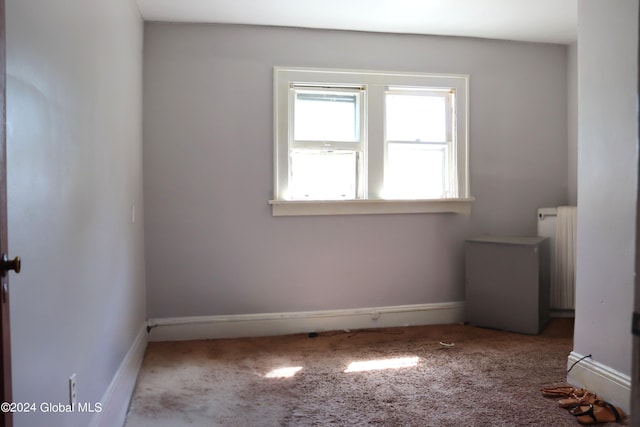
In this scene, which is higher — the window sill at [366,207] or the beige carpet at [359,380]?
the window sill at [366,207]

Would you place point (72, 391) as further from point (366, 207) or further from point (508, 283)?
point (508, 283)

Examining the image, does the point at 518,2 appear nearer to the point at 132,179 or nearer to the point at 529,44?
the point at 529,44

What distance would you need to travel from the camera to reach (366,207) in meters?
3.51

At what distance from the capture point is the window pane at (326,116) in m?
3.47

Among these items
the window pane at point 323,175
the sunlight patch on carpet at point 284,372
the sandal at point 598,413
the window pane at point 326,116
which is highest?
the window pane at point 326,116

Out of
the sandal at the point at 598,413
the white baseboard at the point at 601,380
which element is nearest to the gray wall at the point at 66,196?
the sandal at the point at 598,413

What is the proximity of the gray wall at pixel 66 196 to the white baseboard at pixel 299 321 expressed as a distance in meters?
0.74

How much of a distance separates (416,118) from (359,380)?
2188 mm

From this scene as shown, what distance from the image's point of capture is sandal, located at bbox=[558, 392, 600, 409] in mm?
2170

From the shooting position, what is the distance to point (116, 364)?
2.21 metres

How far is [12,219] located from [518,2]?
126 inches

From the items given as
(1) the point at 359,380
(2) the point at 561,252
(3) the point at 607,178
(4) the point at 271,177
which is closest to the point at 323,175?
(4) the point at 271,177

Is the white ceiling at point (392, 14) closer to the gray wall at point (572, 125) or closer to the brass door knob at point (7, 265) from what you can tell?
→ the gray wall at point (572, 125)

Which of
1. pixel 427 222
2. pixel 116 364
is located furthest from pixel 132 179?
pixel 427 222
